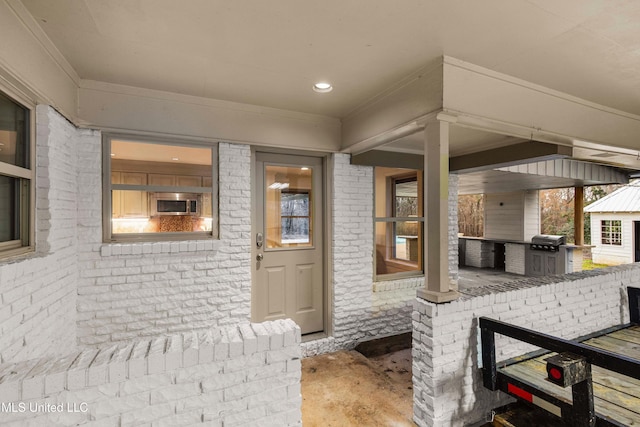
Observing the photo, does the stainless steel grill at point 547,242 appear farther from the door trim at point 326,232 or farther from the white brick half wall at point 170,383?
the white brick half wall at point 170,383

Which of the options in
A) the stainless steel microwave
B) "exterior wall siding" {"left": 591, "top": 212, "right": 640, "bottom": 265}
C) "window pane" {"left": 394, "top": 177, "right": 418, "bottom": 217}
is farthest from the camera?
"exterior wall siding" {"left": 591, "top": 212, "right": 640, "bottom": 265}

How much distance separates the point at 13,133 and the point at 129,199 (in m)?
0.97

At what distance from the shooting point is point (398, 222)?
413 centimetres

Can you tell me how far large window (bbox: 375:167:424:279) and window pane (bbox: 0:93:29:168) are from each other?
126 inches

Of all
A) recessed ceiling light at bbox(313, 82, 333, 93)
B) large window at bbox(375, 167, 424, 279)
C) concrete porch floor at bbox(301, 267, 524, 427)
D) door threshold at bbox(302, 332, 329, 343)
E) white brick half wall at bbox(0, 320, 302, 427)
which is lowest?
concrete porch floor at bbox(301, 267, 524, 427)

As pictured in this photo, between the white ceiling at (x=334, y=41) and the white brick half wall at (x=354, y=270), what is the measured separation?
3.84 feet

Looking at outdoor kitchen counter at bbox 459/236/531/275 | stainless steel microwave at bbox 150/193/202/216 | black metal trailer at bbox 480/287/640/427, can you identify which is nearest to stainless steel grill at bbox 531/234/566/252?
outdoor kitchen counter at bbox 459/236/531/275

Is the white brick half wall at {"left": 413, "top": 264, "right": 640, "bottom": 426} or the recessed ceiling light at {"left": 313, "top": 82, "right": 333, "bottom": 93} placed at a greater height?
the recessed ceiling light at {"left": 313, "top": 82, "right": 333, "bottom": 93}

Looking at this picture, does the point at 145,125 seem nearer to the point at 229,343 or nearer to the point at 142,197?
the point at 142,197

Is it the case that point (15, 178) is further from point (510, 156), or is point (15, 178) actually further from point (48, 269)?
point (510, 156)

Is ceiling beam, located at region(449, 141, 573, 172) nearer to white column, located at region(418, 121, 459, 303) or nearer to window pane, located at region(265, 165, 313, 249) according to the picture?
white column, located at region(418, 121, 459, 303)

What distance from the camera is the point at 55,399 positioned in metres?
1.12

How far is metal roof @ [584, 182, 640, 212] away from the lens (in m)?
9.47

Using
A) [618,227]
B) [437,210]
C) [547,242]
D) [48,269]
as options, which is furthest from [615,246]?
[48,269]
